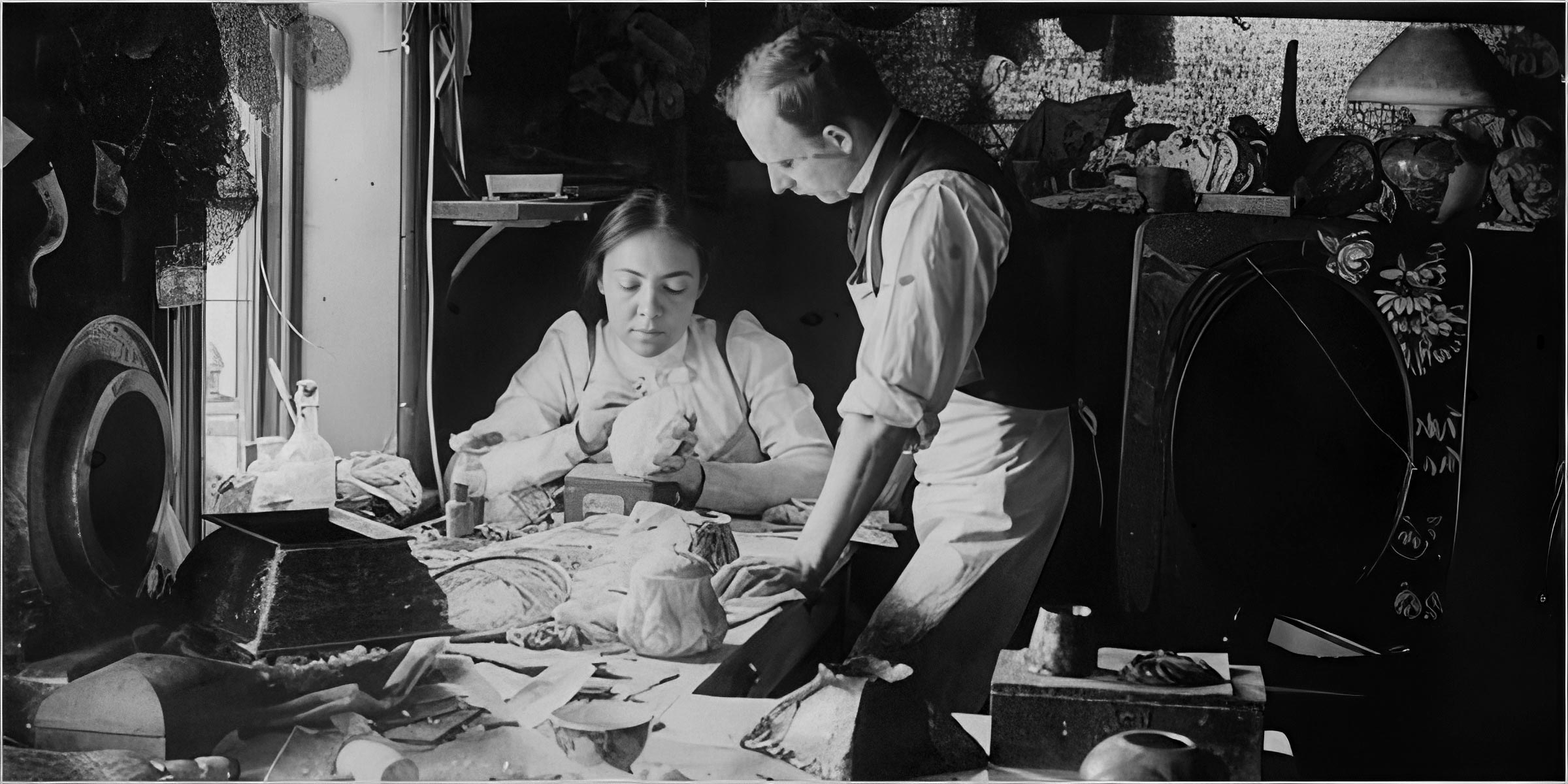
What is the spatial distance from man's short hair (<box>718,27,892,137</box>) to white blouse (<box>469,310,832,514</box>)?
52 centimetres

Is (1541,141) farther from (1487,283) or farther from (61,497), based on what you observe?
(61,497)

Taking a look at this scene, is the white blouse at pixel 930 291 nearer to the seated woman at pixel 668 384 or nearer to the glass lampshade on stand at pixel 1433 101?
the seated woman at pixel 668 384

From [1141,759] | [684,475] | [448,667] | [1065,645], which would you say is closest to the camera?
[1141,759]

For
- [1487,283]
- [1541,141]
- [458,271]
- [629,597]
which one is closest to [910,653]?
[629,597]

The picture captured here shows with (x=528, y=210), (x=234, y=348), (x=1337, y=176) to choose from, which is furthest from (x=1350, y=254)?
(x=234, y=348)

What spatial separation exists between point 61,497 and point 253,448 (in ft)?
1.48

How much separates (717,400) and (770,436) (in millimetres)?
161

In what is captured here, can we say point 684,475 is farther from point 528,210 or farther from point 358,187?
point 358,187

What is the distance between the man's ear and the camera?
3334 millimetres

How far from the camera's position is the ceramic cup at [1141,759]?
310cm

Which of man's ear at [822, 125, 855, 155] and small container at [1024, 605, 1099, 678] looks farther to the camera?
man's ear at [822, 125, 855, 155]

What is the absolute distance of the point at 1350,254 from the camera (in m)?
3.39

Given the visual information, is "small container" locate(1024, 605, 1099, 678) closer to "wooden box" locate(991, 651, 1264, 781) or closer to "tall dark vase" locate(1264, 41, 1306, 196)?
"wooden box" locate(991, 651, 1264, 781)

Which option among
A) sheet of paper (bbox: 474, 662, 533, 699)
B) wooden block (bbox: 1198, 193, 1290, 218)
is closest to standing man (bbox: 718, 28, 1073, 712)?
wooden block (bbox: 1198, 193, 1290, 218)
